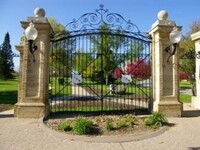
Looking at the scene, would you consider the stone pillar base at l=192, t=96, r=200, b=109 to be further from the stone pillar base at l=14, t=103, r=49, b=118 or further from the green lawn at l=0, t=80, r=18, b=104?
the green lawn at l=0, t=80, r=18, b=104

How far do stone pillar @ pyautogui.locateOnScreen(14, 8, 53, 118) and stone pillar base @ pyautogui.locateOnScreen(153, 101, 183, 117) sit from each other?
4102 millimetres

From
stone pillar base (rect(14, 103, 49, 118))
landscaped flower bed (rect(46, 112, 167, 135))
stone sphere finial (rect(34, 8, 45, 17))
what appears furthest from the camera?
stone sphere finial (rect(34, 8, 45, 17))

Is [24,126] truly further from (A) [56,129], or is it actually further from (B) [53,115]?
(B) [53,115]

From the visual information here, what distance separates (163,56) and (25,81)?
5109 mm

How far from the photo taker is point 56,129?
7.91 metres

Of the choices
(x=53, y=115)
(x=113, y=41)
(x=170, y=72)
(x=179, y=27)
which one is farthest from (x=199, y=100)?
(x=113, y=41)

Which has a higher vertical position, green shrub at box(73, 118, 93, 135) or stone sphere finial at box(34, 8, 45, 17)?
stone sphere finial at box(34, 8, 45, 17)

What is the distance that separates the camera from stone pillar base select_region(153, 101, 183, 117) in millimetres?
10172

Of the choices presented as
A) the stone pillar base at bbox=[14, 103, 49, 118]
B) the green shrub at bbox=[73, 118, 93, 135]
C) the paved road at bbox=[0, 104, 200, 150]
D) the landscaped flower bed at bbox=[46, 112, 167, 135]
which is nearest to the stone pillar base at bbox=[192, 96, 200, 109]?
the paved road at bbox=[0, 104, 200, 150]

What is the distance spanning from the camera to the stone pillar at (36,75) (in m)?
9.66

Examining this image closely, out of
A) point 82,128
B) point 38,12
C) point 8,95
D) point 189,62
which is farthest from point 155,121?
point 189,62

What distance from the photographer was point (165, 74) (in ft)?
34.3

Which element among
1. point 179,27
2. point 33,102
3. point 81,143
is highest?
point 179,27

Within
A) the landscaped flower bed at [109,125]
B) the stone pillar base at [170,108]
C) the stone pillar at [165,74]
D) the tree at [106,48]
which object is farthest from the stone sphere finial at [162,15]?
the landscaped flower bed at [109,125]
